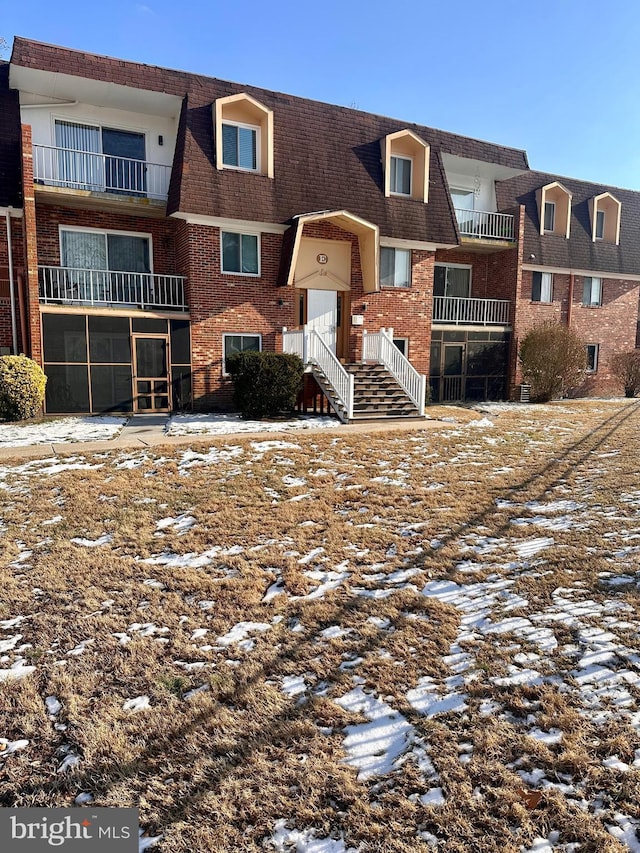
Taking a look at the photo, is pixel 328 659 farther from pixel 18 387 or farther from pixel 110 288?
pixel 110 288

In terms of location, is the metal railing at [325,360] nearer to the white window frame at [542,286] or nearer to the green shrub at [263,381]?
the green shrub at [263,381]

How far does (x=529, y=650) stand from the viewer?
372cm

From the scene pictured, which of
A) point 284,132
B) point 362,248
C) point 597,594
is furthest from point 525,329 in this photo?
point 597,594

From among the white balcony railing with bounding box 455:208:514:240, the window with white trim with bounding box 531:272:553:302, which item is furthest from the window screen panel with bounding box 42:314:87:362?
the window with white trim with bounding box 531:272:553:302

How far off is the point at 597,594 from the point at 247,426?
8710mm

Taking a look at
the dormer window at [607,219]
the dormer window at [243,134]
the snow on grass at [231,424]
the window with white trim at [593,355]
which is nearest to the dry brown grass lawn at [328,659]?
the snow on grass at [231,424]

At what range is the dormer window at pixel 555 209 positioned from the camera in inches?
858

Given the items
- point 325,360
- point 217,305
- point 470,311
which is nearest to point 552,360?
point 470,311

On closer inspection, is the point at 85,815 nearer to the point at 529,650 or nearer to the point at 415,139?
the point at 529,650

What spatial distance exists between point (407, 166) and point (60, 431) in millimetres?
13740

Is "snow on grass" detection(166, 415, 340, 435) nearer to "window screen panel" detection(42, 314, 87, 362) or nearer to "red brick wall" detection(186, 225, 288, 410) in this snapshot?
"red brick wall" detection(186, 225, 288, 410)

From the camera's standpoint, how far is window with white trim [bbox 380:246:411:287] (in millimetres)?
17812

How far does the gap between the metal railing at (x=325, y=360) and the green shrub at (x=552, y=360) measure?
841cm

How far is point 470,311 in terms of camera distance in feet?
67.8
